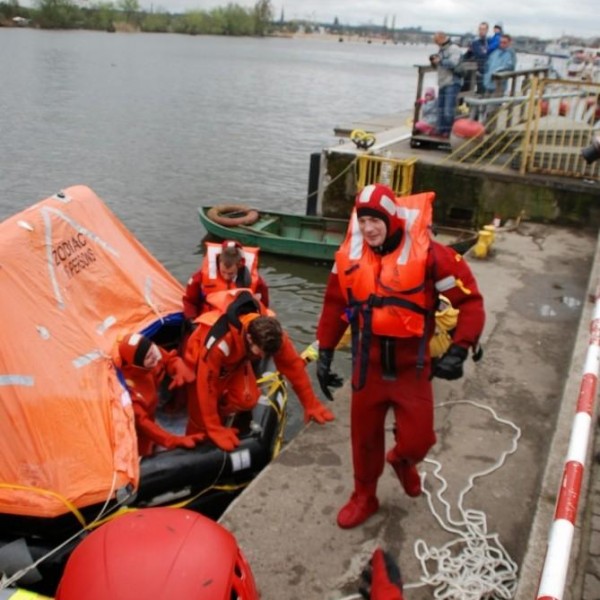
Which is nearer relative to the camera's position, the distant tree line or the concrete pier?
the concrete pier

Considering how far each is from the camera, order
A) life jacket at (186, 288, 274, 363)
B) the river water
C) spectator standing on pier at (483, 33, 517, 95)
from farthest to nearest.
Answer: the river water, spectator standing on pier at (483, 33, 517, 95), life jacket at (186, 288, 274, 363)

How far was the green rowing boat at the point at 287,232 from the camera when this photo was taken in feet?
36.9

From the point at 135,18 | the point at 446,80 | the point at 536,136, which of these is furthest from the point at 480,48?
the point at 135,18

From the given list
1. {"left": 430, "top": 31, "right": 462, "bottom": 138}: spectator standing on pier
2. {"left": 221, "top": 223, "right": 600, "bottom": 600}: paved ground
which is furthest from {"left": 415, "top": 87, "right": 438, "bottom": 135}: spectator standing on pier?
{"left": 221, "top": 223, "right": 600, "bottom": 600}: paved ground

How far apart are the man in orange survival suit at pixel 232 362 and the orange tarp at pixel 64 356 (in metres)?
0.56

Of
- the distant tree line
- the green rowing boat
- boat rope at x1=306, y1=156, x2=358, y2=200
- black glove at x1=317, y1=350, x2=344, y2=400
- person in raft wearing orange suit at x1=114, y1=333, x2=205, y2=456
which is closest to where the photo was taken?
black glove at x1=317, y1=350, x2=344, y2=400

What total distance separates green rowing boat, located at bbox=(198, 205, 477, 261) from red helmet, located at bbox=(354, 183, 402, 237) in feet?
24.4

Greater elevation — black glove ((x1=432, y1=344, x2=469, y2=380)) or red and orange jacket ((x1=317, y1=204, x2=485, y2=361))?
red and orange jacket ((x1=317, y1=204, x2=485, y2=361))

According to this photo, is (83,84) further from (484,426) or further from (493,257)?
(484,426)

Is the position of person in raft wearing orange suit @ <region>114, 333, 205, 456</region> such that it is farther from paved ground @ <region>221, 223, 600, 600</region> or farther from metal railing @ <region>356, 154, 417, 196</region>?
metal railing @ <region>356, 154, 417, 196</region>

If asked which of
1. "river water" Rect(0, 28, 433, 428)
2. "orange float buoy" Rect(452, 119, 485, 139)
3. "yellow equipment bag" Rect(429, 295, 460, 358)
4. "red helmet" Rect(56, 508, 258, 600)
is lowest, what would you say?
"river water" Rect(0, 28, 433, 428)

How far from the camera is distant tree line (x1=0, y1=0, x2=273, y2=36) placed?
287 ft

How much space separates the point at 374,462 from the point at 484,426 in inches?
53.3

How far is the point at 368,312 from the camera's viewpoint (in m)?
3.29
